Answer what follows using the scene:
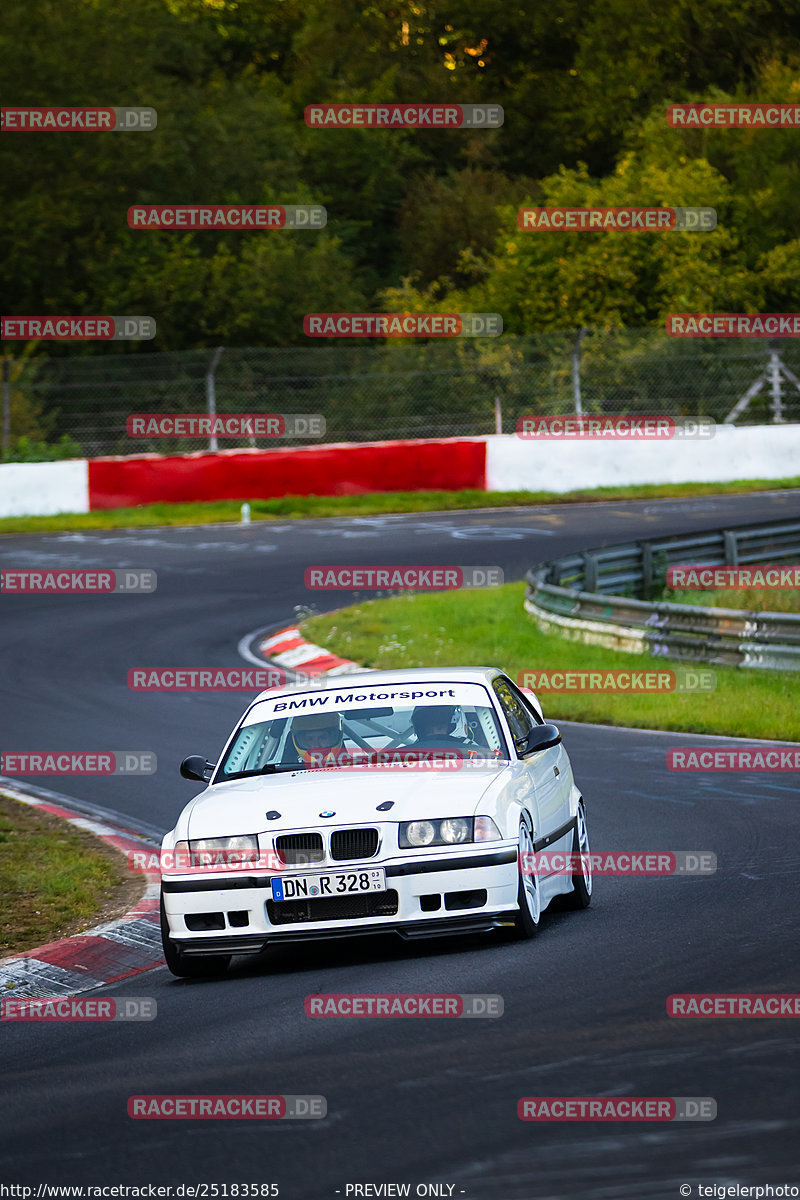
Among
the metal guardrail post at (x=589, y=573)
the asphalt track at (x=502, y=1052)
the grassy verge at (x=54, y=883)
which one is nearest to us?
the asphalt track at (x=502, y=1052)

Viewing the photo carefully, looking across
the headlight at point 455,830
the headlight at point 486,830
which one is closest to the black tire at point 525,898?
the headlight at point 486,830

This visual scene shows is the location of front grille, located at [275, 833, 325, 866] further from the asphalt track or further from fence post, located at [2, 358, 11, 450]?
fence post, located at [2, 358, 11, 450]

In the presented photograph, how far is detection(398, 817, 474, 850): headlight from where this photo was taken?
7.52m

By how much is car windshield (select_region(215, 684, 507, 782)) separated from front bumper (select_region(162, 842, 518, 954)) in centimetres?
98

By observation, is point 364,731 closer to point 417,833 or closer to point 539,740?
point 539,740

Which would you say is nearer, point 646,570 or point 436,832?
point 436,832

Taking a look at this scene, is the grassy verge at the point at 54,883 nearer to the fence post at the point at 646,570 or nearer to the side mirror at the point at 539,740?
the side mirror at the point at 539,740

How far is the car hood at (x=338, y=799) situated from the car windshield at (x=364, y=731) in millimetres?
292

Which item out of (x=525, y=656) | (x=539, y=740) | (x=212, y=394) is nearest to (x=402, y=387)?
(x=212, y=394)

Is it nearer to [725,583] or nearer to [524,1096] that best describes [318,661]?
[725,583]

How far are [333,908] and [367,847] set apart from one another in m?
0.31

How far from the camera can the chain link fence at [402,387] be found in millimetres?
32188

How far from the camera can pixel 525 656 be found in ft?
61.4

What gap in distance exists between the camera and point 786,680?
53.6ft
